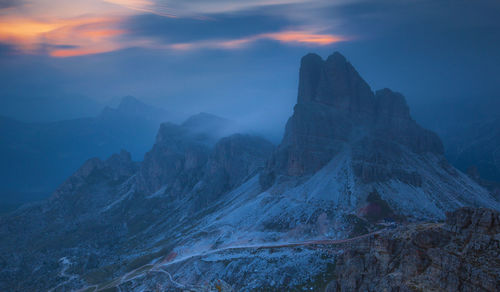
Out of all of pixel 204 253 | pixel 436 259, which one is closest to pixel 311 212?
pixel 204 253

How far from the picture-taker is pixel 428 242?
57656 millimetres

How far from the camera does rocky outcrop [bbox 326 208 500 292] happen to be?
4900cm

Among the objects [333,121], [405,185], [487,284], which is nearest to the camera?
[487,284]

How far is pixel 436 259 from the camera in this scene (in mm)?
54219

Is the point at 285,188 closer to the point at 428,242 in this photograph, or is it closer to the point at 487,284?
the point at 428,242

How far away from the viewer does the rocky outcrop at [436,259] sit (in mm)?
49000

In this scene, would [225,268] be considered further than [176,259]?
No

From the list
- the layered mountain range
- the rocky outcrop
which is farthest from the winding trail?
the rocky outcrop

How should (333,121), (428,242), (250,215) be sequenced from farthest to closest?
(333,121) < (250,215) < (428,242)

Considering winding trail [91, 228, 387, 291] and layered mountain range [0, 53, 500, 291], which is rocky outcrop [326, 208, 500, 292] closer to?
layered mountain range [0, 53, 500, 291]

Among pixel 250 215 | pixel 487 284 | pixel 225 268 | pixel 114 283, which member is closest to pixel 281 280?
pixel 225 268

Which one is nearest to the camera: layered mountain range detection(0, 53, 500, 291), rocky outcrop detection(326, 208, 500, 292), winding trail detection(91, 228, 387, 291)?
rocky outcrop detection(326, 208, 500, 292)

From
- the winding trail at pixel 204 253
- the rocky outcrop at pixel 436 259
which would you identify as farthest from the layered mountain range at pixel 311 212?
the rocky outcrop at pixel 436 259

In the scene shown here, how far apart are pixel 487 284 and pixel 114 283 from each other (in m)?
159
